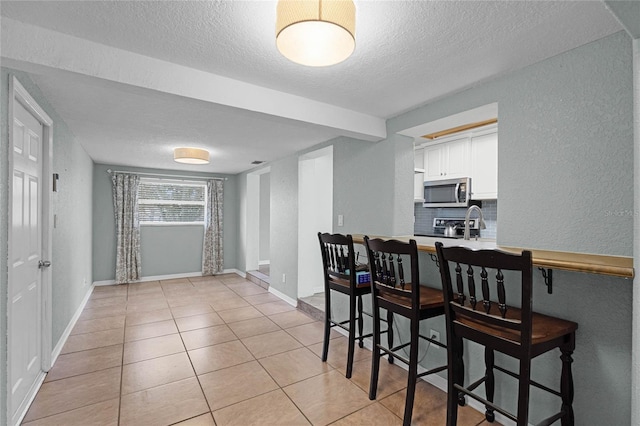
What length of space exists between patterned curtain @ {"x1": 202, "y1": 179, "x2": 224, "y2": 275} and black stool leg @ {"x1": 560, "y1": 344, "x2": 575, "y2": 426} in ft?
19.4

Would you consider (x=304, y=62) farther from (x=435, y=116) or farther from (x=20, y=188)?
(x=20, y=188)

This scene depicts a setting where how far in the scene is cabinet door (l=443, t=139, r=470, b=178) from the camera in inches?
154

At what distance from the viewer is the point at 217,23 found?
1.47m

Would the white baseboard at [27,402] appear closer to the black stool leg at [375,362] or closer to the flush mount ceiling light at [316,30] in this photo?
the black stool leg at [375,362]

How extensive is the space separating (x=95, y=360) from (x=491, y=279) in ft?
10.9

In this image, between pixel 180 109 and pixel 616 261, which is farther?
pixel 180 109

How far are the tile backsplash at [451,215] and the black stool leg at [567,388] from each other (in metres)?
2.03

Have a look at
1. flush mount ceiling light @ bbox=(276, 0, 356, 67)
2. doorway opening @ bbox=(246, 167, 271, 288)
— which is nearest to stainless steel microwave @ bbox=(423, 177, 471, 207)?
doorway opening @ bbox=(246, 167, 271, 288)

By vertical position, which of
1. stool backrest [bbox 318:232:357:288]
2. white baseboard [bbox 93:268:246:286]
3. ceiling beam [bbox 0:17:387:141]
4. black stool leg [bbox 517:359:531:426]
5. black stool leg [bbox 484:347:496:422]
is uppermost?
ceiling beam [bbox 0:17:387:141]

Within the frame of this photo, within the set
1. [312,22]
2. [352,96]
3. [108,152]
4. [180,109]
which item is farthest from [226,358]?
[108,152]

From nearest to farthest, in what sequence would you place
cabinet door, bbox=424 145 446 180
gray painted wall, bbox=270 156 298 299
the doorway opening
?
cabinet door, bbox=424 145 446 180 → gray painted wall, bbox=270 156 298 299 → the doorway opening

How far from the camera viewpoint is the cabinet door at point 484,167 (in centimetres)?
365

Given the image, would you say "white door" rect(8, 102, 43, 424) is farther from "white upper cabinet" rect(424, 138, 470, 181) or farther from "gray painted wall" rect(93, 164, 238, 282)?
"white upper cabinet" rect(424, 138, 470, 181)

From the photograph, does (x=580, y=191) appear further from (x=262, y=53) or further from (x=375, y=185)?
(x=262, y=53)
